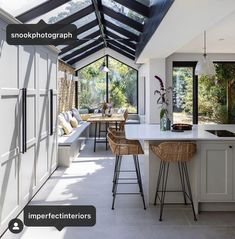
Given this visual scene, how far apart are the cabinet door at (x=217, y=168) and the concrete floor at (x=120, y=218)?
11.6 inches

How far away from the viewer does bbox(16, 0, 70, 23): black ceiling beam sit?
12.7 feet

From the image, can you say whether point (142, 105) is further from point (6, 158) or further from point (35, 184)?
point (6, 158)

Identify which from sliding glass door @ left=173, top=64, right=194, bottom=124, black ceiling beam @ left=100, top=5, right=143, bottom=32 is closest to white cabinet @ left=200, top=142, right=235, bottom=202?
black ceiling beam @ left=100, top=5, right=143, bottom=32

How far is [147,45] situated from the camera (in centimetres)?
540

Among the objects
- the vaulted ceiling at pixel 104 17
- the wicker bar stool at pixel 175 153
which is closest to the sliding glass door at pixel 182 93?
the vaulted ceiling at pixel 104 17

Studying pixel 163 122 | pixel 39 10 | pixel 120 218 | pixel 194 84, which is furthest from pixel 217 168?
pixel 194 84

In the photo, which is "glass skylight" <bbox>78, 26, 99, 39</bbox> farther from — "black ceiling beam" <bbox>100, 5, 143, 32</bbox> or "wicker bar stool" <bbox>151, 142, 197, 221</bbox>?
"wicker bar stool" <bbox>151, 142, 197, 221</bbox>

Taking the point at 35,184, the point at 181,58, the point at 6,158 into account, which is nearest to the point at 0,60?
the point at 6,158

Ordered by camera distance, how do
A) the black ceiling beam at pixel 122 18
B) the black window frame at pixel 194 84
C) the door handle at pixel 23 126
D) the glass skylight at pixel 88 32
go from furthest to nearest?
the black window frame at pixel 194 84
the glass skylight at pixel 88 32
the black ceiling beam at pixel 122 18
the door handle at pixel 23 126

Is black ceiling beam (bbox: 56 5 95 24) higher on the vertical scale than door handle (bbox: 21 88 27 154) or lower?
higher

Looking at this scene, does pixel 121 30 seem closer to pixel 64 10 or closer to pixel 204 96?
pixel 64 10

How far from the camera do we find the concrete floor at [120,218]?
2766mm

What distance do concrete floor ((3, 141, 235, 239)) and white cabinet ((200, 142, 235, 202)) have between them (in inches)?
11.4

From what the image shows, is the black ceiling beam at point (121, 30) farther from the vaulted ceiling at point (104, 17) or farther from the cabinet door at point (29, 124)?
the cabinet door at point (29, 124)
